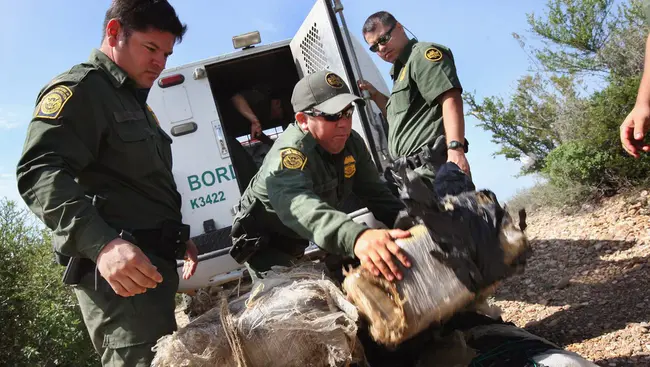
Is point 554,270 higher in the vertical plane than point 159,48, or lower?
lower

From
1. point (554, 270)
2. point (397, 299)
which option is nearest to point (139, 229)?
point (397, 299)

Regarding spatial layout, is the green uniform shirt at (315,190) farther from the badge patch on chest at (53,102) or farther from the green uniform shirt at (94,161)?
the badge patch on chest at (53,102)

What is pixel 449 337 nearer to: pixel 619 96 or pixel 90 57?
pixel 90 57

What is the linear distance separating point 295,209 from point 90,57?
113 centimetres

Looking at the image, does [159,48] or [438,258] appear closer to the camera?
[438,258]

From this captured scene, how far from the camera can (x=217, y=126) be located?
4.70 meters

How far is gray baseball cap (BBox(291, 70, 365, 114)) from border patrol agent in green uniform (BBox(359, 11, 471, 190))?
53cm

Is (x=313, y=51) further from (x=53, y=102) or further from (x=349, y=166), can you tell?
(x=53, y=102)

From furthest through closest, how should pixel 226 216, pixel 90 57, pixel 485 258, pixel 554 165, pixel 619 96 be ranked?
1. pixel 554 165
2. pixel 619 96
3. pixel 226 216
4. pixel 90 57
5. pixel 485 258

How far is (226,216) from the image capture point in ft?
15.4

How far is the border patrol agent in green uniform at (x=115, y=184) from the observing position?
169 cm

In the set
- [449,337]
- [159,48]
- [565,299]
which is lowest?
[565,299]

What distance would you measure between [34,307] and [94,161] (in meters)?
3.71

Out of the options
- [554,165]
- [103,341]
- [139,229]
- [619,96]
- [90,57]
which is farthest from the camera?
[554,165]
